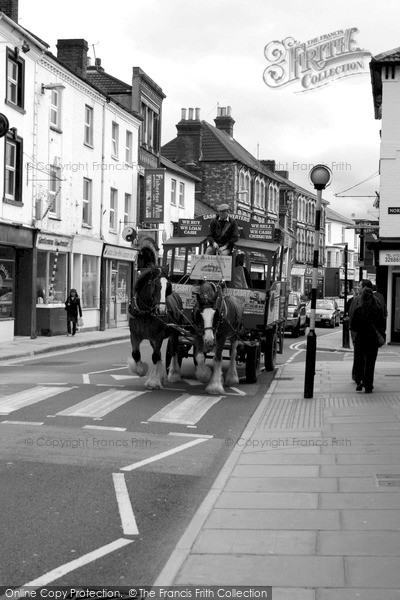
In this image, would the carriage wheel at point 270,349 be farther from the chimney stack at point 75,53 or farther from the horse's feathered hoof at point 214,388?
the chimney stack at point 75,53

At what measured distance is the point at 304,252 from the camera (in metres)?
89.4

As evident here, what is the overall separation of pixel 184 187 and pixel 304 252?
42.2 meters

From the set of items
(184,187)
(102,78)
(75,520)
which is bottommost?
(75,520)

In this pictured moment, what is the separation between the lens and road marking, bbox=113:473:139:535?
632 cm

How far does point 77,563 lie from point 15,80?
24233mm

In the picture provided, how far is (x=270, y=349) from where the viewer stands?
18.1 metres

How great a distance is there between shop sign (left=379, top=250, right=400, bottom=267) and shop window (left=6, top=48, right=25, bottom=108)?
45.0ft

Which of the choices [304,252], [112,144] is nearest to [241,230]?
[112,144]

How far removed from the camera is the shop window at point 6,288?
26.8 metres

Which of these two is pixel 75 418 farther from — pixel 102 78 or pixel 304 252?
pixel 304 252

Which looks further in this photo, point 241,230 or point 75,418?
point 241,230

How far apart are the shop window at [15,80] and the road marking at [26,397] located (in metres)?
15.4

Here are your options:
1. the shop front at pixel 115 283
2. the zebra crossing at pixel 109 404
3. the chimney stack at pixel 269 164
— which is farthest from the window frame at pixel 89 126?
the chimney stack at pixel 269 164

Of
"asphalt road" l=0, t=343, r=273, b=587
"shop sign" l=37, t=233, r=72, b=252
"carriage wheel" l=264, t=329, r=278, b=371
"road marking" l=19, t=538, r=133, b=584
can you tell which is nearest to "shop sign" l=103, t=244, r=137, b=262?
"shop sign" l=37, t=233, r=72, b=252
